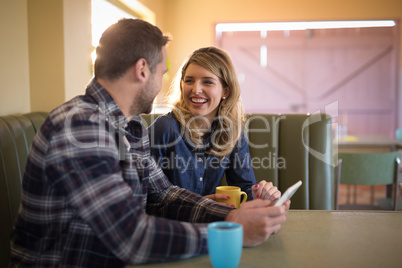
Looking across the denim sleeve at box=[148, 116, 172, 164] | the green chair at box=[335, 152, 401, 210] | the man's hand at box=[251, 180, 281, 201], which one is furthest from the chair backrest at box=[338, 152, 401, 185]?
the man's hand at box=[251, 180, 281, 201]

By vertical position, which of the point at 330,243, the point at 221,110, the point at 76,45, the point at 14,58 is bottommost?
the point at 330,243

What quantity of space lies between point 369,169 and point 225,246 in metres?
2.35

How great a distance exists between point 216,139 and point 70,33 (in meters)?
1.19

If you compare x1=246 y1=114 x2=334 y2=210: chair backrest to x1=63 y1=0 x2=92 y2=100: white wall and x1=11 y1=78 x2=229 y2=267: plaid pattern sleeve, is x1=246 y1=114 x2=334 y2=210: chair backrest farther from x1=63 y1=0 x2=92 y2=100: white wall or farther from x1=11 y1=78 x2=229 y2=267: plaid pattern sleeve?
x1=63 y1=0 x2=92 y2=100: white wall

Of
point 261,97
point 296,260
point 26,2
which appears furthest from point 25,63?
point 261,97

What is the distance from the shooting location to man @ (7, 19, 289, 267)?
2.84 ft

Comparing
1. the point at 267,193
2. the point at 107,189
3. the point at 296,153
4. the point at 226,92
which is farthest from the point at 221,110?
the point at 107,189

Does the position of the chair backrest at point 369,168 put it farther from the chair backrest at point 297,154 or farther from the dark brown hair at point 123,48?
the dark brown hair at point 123,48

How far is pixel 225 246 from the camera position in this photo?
80 centimetres

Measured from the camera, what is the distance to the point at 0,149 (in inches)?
54.3

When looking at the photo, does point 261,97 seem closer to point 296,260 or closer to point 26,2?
point 26,2

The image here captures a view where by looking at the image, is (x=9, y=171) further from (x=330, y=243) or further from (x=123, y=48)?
(x=330, y=243)

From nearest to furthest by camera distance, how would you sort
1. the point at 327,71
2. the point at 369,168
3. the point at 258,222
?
the point at 258,222, the point at 369,168, the point at 327,71

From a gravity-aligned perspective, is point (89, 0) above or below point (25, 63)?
above
